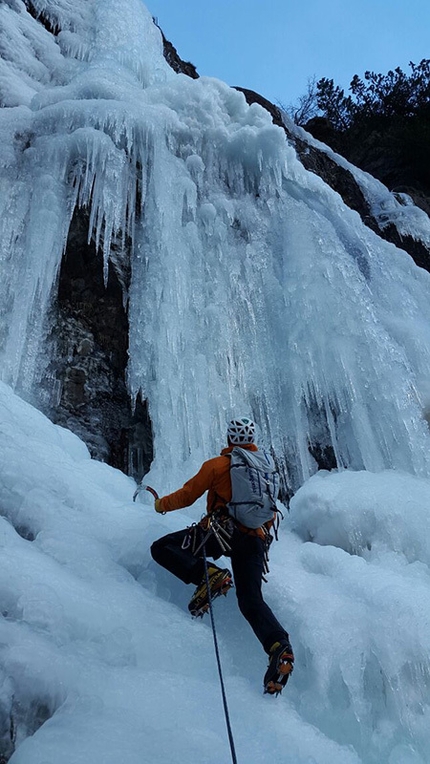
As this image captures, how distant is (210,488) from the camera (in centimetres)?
311

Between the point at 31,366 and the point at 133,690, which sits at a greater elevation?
the point at 31,366

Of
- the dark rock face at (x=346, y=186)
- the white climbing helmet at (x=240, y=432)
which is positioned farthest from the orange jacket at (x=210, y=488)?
the dark rock face at (x=346, y=186)

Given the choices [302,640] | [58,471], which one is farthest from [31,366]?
[302,640]

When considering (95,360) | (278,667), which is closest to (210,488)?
(278,667)

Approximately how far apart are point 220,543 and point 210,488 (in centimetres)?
33

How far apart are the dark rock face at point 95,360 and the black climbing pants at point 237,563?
3.85 meters

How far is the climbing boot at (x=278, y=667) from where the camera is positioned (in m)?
2.39

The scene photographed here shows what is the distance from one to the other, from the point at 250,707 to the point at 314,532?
254 centimetres

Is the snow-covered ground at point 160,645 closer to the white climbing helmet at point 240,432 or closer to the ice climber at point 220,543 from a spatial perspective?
the ice climber at point 220,543

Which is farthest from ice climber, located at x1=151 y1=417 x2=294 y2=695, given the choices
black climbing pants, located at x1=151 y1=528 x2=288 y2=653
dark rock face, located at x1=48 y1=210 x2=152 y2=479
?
dark rock face, located at x1=48 y1=210 x2=152 y2=479

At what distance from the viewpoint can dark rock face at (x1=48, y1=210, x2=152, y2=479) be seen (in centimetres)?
676

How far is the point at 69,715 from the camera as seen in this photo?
1943 millimetres

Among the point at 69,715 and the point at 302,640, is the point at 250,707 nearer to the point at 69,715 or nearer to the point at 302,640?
the point at 302,640

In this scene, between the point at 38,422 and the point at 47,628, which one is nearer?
the point at 47,628
